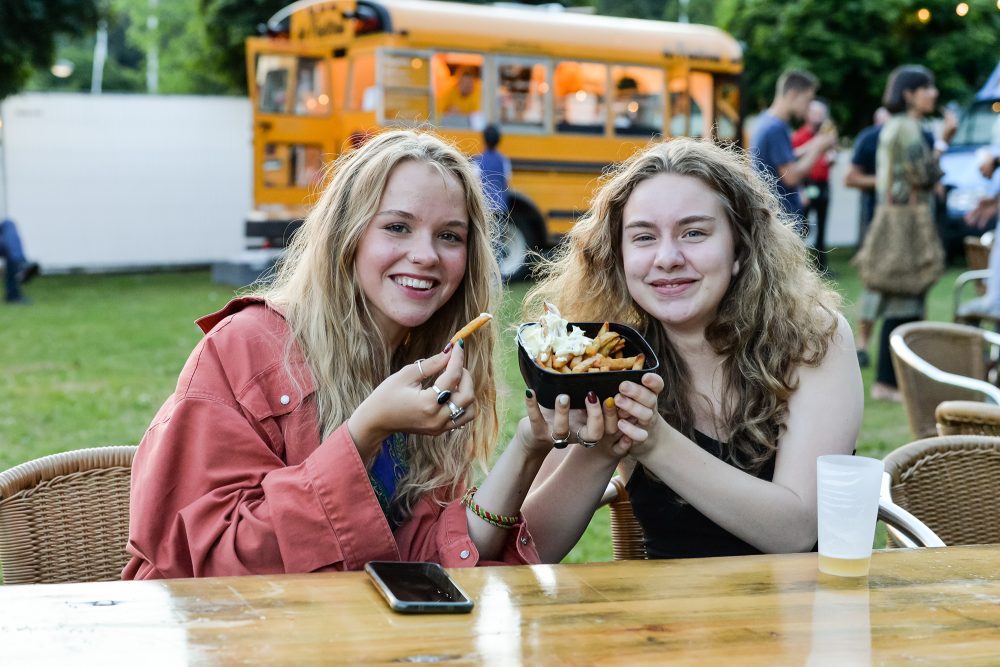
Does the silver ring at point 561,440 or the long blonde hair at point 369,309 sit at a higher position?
the long blonde hair at point 369,309

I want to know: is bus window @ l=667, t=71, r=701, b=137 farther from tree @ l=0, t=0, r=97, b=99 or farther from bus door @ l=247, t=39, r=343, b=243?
tree @ l=0, t=0, r=97, b=99

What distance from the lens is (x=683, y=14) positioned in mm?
37594

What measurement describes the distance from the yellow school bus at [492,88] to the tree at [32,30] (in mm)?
3032

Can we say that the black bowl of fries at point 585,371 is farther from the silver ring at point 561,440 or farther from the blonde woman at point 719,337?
the blonde woman at point 719,337

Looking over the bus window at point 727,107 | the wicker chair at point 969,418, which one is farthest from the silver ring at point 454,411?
the bus window at point 727,107

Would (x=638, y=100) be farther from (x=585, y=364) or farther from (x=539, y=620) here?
(x=539, y=620)

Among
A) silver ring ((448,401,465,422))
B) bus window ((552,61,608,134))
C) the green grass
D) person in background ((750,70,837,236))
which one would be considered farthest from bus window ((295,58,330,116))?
silver ring ((448,401,465,422))

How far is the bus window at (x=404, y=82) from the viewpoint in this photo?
36.7 feet

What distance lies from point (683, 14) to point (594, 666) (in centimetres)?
3839

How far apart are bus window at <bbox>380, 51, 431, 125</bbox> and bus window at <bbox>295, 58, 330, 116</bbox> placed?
1.14m

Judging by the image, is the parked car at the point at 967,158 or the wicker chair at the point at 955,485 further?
the parked car at the point at 967,158

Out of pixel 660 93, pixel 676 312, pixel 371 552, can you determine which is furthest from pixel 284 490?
pixel 660 93

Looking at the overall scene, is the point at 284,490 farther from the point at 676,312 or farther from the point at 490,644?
the point at 676,312

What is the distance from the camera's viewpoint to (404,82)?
11250 millimetres
